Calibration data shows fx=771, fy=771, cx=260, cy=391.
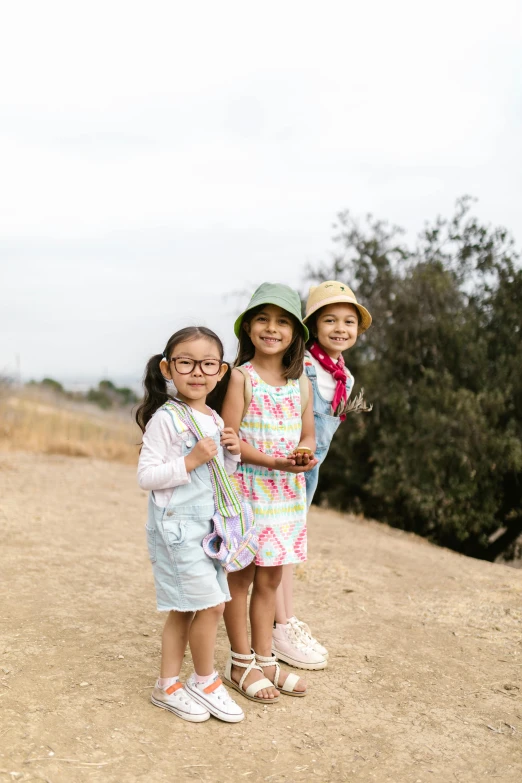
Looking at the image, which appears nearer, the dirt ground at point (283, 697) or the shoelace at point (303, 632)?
the dirt ground at point (283, 697)

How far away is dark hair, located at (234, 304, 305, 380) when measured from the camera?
3.35 meters

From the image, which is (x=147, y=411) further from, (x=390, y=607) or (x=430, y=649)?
(x=390, y=607)

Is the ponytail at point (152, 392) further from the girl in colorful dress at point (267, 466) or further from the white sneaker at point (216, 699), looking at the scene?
the white sneaker at point (216, 699)

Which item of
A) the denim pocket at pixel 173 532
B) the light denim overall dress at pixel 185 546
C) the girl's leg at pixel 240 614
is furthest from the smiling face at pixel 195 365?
the girl's leg at pixel 240 614

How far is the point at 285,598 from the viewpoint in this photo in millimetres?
3783

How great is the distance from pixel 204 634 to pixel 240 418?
877 millimetres

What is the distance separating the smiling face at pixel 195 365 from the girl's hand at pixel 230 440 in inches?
6.8

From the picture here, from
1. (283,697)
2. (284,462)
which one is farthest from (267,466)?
(283,697)

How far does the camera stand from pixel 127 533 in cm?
638

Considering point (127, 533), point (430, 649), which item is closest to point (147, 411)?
point (430, 649)

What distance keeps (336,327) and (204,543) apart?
47.7 inches

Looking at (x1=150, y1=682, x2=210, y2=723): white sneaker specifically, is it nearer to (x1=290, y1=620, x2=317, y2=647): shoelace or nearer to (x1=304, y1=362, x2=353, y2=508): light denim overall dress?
(x1=290, y1=620, x2=317, y2=647): shoelace

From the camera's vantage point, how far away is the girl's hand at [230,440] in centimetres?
303

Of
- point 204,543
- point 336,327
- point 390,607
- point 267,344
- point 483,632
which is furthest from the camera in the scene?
point 390,607
